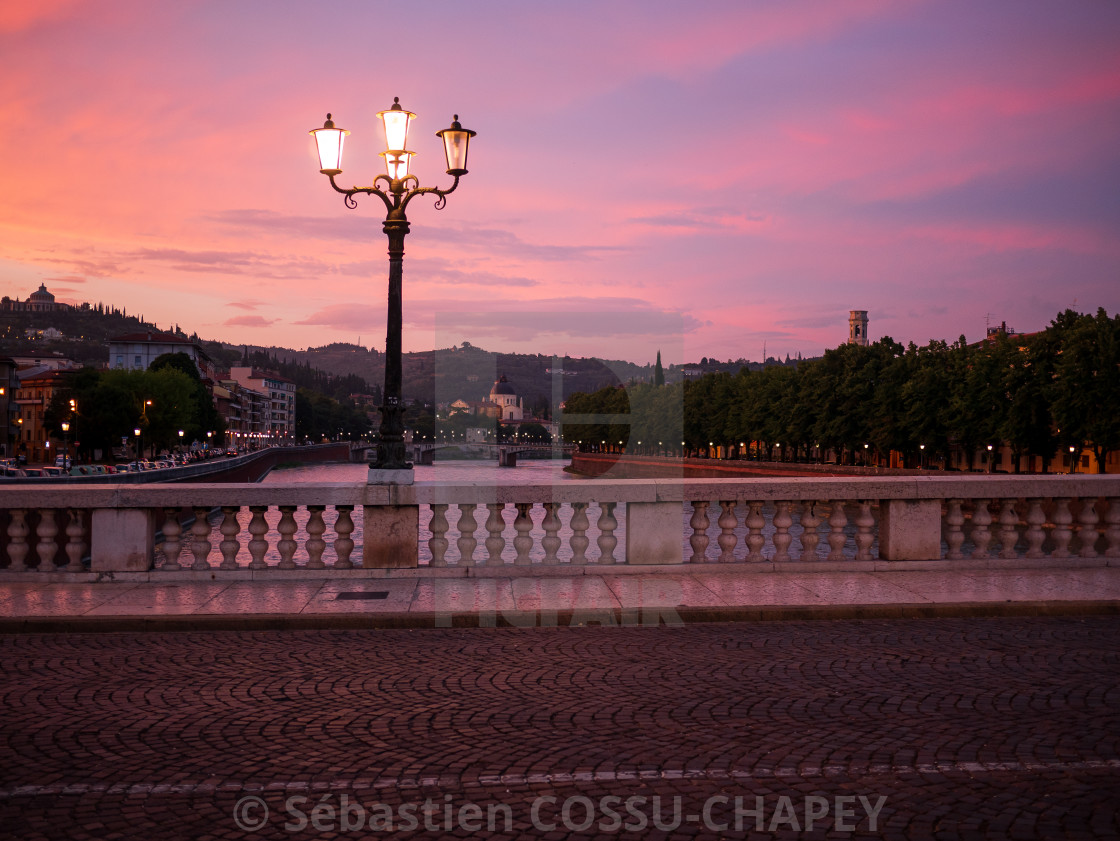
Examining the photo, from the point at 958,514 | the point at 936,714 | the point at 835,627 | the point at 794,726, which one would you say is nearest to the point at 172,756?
the point at 794,726

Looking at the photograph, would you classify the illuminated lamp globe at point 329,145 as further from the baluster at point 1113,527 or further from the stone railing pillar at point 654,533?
the baluster at point 1113,527

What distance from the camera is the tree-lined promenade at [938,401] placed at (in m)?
64.1

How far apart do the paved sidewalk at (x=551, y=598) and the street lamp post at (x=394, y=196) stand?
5.52 ft

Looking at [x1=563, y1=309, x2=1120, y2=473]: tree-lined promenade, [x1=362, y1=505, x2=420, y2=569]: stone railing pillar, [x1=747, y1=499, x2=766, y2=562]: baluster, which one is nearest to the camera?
[x1=362, y1=505, x2=420, y2=569]: stone railing pillar

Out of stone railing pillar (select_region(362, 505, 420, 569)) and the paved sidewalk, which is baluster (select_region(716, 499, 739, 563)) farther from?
stone railing pillar (select_region(362, 505, 420, 569))

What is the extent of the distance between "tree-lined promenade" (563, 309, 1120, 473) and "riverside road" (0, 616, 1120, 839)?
109 feet

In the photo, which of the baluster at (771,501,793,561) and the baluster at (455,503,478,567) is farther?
the baluster at (771,501,793,561)

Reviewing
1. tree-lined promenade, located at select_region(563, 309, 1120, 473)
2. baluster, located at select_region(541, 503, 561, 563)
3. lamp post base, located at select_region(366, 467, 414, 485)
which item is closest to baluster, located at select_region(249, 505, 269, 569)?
lamp post base, located at select_region(366, 467, 414, 485)

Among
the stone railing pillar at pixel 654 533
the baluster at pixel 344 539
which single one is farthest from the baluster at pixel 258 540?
the stone railing pillar at pixel 654 533

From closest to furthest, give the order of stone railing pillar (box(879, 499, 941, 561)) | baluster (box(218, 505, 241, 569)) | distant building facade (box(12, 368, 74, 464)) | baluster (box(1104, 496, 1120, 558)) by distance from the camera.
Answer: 1. baluster (box(218, 505, 241, 569))
2. stone railing pillar (box(879, 499, 941, 561))
3. baluster (box(1104, 496, 1120, 558))
4. distant building facade (box(12, 368, 74, 464))

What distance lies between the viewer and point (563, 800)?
4.96 meters

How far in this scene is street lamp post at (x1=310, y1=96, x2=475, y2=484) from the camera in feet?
39.9

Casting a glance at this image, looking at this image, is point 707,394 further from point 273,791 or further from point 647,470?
point 273,791

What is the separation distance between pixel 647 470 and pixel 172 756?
389 feet
